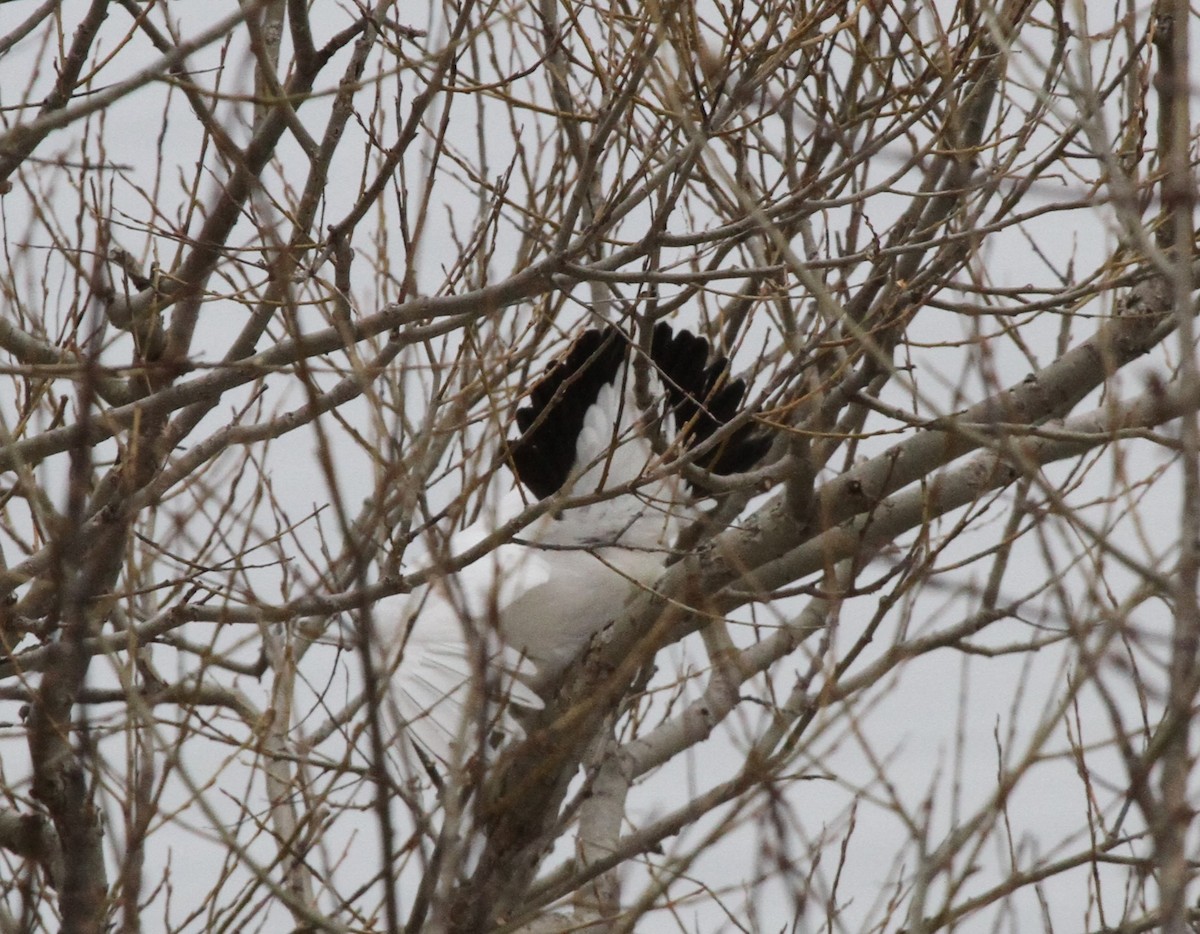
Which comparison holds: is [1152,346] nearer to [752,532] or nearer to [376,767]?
[752,532]

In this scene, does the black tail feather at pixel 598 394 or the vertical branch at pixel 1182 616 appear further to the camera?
the black tail feather at pixel 598 394

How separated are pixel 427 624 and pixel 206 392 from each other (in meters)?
1.74

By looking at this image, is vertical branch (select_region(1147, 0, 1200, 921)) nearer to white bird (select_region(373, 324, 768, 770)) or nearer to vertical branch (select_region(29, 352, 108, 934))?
vertical branch (select_region(29, 352, 108, 934))

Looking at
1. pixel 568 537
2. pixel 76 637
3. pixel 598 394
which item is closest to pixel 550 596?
pixel 568 537

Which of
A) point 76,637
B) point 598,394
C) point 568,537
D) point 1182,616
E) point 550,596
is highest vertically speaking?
point 598,394

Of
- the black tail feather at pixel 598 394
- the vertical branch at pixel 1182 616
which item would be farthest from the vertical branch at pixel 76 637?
the black tail feather at pixel 598 394

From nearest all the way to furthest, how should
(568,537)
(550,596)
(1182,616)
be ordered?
(1182,616) < (550,596) < (568,537)

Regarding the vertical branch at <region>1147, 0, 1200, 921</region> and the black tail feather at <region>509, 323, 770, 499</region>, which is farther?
the black tail feather at <region>509, 323, 770, 499</region>

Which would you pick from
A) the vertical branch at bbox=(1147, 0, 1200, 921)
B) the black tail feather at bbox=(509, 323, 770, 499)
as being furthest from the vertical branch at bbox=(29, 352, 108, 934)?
the black tail feather at bbox=(509, 323, 770, 499)

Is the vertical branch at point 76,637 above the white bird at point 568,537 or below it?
below

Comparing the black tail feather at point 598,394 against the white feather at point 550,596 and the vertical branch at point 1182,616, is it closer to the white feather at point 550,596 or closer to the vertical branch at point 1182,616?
the white feather at point 550,596

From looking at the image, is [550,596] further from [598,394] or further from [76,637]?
[76,637]

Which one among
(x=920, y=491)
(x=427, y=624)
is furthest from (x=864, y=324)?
(x=427, y=624)

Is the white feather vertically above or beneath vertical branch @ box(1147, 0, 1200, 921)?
above
